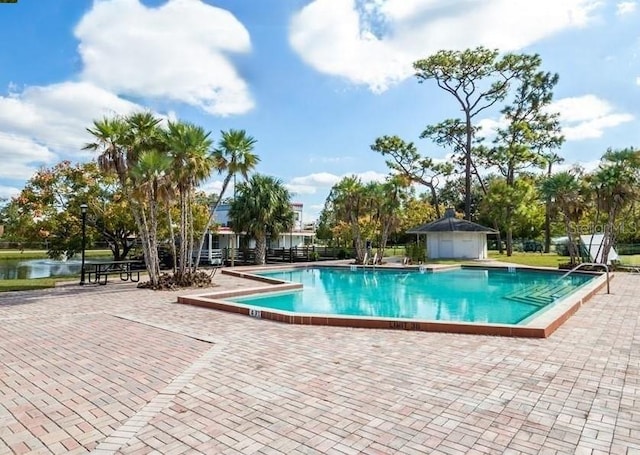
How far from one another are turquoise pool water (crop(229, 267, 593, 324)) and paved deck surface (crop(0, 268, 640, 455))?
3.46 m

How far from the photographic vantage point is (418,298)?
13.4 m

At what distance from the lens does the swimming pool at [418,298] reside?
7590mm

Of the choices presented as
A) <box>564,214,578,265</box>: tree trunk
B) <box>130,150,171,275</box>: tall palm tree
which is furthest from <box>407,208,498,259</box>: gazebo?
<box>130,150,171,275</box>: tall palm tree

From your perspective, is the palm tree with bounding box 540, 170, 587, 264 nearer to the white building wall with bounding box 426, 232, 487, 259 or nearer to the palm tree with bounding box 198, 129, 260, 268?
the white building wall with bounding box 426, 232, 487, 259

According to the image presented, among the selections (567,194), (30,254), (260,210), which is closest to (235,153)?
(260,210)

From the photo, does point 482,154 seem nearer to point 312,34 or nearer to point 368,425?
point 312,34

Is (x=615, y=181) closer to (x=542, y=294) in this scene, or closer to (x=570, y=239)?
(x=570, y=239)

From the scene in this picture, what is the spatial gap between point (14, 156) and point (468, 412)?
24864 mm

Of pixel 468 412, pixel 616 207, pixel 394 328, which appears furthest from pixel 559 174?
pixel 468 412

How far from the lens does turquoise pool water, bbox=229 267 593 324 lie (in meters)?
10.9

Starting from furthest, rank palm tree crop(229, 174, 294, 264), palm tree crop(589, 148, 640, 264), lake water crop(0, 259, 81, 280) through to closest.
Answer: palm tree crop(229, 174, 294, 264) < lake water crop(0, 259, 81, 280) < palm tree crop(589, 148, 640, 264)

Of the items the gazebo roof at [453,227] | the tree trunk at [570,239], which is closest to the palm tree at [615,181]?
the tree trunk at [570,239]

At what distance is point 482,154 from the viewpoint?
34.8 m

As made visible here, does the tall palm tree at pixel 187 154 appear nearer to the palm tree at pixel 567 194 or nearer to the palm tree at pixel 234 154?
the palm tree at pixel 234 154
